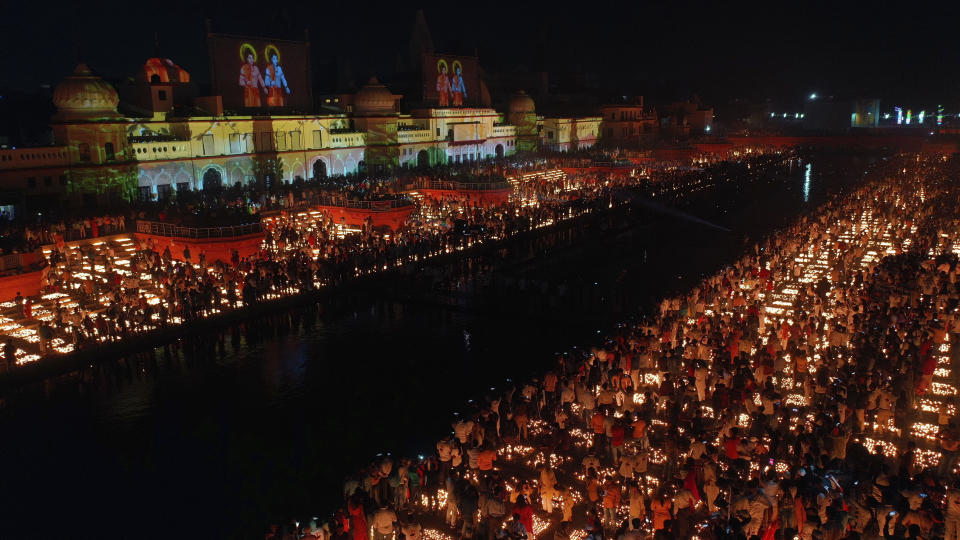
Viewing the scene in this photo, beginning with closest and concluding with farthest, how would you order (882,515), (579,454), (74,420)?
(882,515) < (579,454) < (74,420)

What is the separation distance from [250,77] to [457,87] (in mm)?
19839

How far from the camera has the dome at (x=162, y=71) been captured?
35.6m

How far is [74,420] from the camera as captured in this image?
14781 mm

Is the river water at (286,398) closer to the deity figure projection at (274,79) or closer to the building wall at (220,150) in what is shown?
the building wall at (220,150)

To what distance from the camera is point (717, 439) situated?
496 inches

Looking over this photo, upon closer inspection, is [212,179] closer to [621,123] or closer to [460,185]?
[460,185]

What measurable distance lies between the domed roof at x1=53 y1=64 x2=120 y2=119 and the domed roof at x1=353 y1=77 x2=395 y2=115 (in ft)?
57.0

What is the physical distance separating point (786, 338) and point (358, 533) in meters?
11.8

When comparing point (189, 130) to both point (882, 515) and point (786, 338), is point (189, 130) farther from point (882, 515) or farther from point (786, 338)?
point (882, 515)

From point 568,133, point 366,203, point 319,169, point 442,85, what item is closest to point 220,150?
point 319,169

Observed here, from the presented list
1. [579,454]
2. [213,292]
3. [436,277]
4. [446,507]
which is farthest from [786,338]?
[213,292]

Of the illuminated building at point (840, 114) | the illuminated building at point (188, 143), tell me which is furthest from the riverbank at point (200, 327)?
the illuminated building at point (840, 114)

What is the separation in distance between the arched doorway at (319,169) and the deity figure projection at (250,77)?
4.77 m

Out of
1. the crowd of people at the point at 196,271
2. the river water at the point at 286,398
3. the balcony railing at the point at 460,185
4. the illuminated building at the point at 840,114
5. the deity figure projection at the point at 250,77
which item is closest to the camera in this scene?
the river water at the point at 286,398
